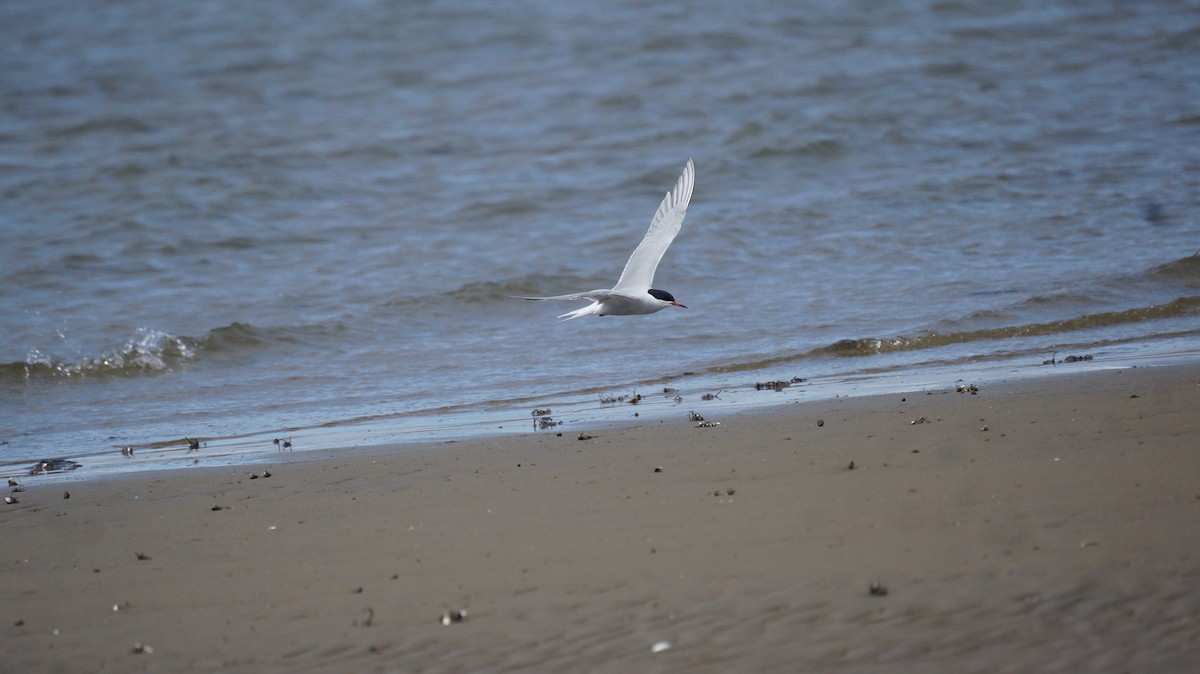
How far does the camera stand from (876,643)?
3.69 meters

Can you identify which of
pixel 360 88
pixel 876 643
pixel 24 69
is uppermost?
pixel 24 69

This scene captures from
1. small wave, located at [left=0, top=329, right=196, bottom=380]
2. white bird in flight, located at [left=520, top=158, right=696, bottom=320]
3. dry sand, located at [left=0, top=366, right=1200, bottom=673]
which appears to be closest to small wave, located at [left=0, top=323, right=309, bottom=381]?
small wave, located at [left=0, top=329, right=196, bottom=380]

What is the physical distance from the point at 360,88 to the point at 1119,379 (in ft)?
56.4

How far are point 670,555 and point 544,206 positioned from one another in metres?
11.1

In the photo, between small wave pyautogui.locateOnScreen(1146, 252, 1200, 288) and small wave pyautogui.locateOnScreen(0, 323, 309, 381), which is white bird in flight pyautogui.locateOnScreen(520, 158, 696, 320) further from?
small wave pyautogui.locateOnScreen(1146, 252, 1200, 288)

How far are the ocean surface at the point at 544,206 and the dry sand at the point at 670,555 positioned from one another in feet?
4.01

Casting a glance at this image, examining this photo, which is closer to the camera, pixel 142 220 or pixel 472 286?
pixel 472 286

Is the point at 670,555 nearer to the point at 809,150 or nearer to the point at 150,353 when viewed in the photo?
the point at 150,353

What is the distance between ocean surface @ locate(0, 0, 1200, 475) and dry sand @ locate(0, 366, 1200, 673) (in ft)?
4.01

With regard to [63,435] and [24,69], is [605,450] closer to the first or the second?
[63,435]

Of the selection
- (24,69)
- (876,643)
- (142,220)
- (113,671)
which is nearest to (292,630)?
(113,671)

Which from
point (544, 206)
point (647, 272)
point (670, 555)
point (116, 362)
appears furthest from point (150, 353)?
point (670, 555)

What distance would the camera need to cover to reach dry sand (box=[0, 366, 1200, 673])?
3773 mm

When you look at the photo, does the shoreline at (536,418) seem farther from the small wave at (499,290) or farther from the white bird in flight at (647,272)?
the small wave at (499,290)
